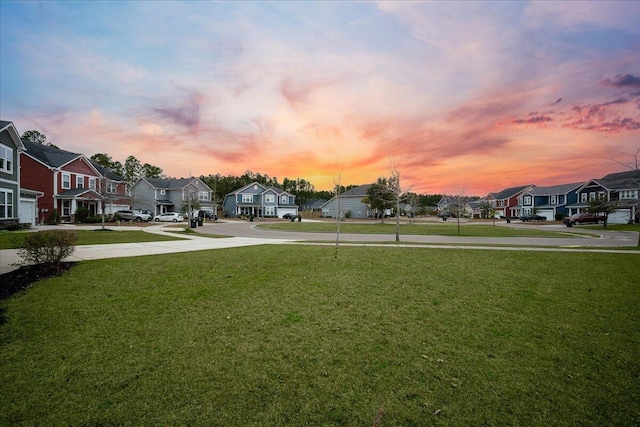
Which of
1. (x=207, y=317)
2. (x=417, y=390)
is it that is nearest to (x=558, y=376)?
(x=417, y=390)

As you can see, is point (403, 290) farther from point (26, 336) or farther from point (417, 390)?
point (26, 336)

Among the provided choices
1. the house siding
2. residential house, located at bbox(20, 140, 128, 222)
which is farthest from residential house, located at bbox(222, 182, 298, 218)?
the house siding

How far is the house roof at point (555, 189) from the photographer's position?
60844 mm

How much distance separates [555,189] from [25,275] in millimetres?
82459

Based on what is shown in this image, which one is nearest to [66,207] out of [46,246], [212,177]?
[46,246]

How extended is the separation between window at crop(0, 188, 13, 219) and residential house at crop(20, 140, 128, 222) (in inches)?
387

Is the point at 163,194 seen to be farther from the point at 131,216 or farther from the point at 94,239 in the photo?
the point at 94,239

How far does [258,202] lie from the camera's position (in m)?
70.9

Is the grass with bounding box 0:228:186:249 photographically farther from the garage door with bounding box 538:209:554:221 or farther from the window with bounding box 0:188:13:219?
the garage door with bounding box 538:209:554:221

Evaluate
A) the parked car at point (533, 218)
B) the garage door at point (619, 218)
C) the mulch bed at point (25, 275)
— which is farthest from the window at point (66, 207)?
the garage door at point (619, 218)

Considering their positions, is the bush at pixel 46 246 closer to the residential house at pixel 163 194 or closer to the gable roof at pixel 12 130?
the gable roof at pixel 12 130

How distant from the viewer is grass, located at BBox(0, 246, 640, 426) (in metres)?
3.47

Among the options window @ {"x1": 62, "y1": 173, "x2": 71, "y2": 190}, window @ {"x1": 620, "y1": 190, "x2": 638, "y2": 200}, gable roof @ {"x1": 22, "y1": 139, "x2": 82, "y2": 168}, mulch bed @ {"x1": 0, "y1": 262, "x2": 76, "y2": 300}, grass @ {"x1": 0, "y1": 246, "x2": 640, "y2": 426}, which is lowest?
grass @ {"x1": 0, "y1": 246, "x2": 640, "y2": 426}

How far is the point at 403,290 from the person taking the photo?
8094 mm
